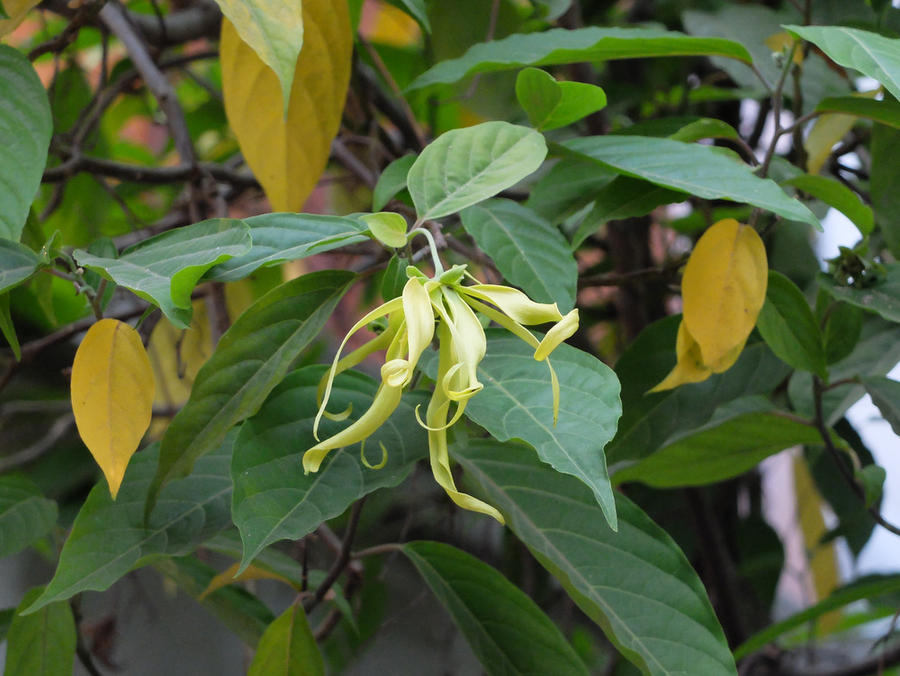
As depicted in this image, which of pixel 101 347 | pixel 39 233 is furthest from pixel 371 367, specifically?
pixel 101 347


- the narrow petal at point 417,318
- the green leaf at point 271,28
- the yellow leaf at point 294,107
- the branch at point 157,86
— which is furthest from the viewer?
the branch at point 157,86

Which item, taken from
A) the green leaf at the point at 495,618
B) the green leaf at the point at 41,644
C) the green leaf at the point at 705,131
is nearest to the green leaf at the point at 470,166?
the green leaf at the point at 705,131

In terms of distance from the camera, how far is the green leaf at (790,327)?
17.3 inches

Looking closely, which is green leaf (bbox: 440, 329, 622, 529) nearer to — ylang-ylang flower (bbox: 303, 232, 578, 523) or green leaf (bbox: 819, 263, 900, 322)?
ylang-ylang flower (bbox: 303, 232, 578, 523)

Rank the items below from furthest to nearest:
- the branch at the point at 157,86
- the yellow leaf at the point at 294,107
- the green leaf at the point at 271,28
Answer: the branch at the point at 157,86
the yellow leaf at the point at 294,107
the green leaf at the point at 271,28

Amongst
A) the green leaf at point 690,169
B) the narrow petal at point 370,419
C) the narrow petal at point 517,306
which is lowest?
the narrow petal at point 370,419

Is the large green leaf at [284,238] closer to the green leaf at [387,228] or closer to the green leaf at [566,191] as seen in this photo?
the green leaf at [387,228]

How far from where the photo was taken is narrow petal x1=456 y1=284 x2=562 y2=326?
281 mm

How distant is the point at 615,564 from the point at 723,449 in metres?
0.18

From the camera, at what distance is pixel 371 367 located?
1.25m

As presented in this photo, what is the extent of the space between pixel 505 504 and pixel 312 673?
6.0 inches

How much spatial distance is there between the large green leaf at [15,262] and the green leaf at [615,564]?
236mm

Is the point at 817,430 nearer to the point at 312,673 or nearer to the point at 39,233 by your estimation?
the point at 312,673

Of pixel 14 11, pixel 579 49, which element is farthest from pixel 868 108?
pixel 14 11
